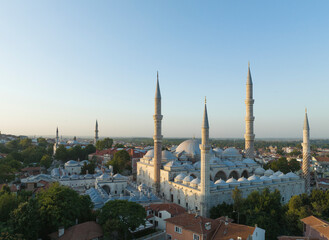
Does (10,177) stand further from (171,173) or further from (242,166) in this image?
(242,166)

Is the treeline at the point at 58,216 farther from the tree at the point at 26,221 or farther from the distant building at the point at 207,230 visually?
the distant building at the point at 207,230

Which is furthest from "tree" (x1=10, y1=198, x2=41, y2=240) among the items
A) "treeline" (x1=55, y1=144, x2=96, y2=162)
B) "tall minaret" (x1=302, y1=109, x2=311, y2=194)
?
"treeline" (x1=55, y1=144, x2=96, y2=162)

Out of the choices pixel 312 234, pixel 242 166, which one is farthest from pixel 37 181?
pixel 312 234

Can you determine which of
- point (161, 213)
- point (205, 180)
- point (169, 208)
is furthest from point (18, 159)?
point (205, 180)

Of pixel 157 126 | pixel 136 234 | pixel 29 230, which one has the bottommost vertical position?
pixel 136 234

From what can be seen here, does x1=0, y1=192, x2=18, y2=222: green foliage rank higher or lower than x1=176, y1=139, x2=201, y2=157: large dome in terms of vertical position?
lower

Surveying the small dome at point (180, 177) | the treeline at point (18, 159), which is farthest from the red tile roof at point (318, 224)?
the treeline at point (18, 159)

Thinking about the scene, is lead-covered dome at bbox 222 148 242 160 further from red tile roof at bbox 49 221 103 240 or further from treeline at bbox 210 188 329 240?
red tile roof at bbox 49 221 103 240
